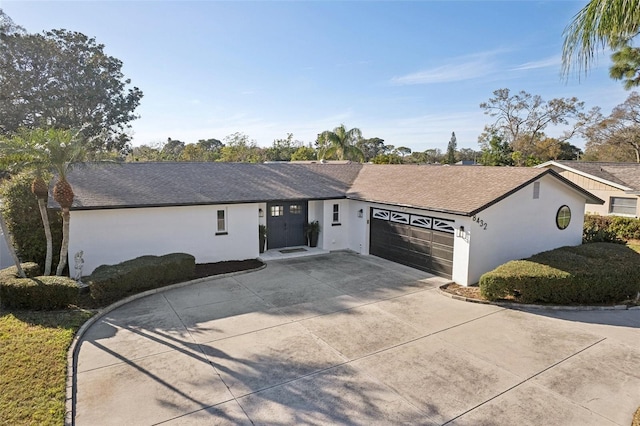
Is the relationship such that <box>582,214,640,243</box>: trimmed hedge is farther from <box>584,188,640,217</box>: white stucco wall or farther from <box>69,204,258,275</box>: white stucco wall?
<box>69,204,258,275</box>: white stucco wall

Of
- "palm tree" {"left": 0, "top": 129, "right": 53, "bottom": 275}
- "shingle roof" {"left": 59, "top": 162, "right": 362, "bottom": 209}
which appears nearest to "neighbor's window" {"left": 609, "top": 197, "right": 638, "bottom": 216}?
"shingle roof" {"left": 59, "top": 162, "right": 362, "bottom": 209}

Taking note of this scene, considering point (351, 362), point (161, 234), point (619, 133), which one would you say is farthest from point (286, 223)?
point (619, 133)

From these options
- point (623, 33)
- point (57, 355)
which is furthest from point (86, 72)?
point (623, 33)

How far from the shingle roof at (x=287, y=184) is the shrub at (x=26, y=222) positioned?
1.16 meters

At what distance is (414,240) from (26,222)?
13.8 metres

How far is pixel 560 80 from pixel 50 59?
38.3m

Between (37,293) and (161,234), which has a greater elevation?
(161,234)

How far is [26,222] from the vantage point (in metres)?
12.2

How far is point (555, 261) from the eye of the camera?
11.0m

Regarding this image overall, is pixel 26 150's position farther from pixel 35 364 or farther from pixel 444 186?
pixel 444 186

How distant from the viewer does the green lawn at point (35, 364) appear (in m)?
5.22

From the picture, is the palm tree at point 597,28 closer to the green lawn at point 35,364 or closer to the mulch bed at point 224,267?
the green lawn at point 35,364

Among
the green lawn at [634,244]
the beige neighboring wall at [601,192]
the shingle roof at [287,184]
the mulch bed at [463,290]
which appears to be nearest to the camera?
the mulch bed at [463,290]

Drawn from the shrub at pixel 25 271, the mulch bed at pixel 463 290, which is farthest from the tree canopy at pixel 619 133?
Result: the shrub at pixel 25 271
